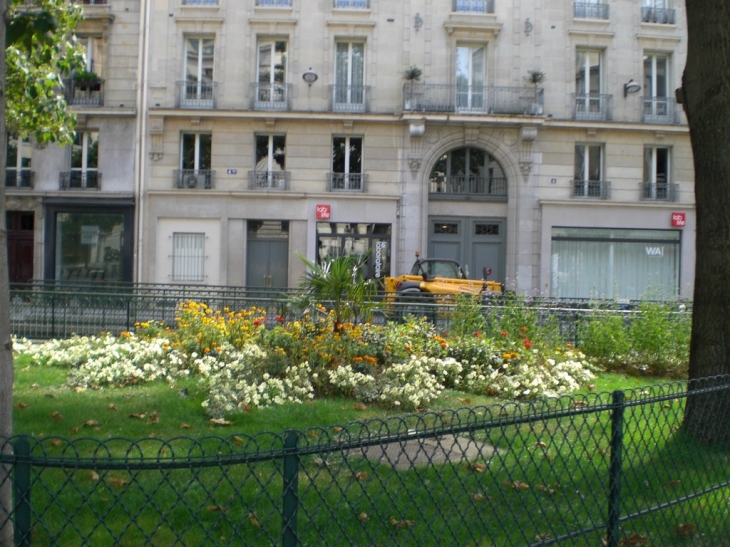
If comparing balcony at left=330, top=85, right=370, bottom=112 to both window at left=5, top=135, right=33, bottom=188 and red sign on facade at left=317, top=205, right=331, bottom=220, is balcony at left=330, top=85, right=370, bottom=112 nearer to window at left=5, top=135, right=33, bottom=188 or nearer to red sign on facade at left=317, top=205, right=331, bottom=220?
red sign on facade at left=317, top=205, right=331, bottom=220

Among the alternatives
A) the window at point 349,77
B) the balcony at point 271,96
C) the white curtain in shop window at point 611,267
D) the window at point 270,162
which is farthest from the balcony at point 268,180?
the white curtain in shop window at point 611,267

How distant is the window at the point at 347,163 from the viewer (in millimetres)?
27969

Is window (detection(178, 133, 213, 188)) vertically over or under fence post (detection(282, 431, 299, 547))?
over

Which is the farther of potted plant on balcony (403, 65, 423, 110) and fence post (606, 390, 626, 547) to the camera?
potted plant on balcony (403, 65, 423, 110)

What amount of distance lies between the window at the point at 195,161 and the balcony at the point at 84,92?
3.42 metres

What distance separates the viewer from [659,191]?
2908cm

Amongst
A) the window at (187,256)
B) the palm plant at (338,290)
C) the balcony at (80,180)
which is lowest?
the palm plant at (338,290)

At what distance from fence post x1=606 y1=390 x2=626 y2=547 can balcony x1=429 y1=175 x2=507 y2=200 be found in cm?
2447

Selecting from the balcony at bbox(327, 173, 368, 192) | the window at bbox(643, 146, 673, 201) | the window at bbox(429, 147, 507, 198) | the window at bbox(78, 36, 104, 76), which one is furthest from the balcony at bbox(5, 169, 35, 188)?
the window at bbox(643, 146, 673, 201)

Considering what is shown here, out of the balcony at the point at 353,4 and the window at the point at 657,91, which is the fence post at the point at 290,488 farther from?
the window at the point at 657,91

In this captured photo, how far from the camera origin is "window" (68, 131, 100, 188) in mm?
27750

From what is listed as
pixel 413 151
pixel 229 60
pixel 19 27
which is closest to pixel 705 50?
pixel 19 27

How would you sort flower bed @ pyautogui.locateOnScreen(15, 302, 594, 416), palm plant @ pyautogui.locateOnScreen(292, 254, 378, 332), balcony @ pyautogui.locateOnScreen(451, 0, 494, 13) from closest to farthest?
flower bed @ pyautogui.locateOnScreen(15, 302, 594, 416) → palm plant @ pyautogui.locateOnScreen(292, 254, 378, 332) → balcony @ pyautogui.locateOnScreen(451, 0, 494, 13)

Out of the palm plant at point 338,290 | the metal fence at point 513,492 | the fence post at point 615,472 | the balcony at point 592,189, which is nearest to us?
the metal fence at point 513,492
